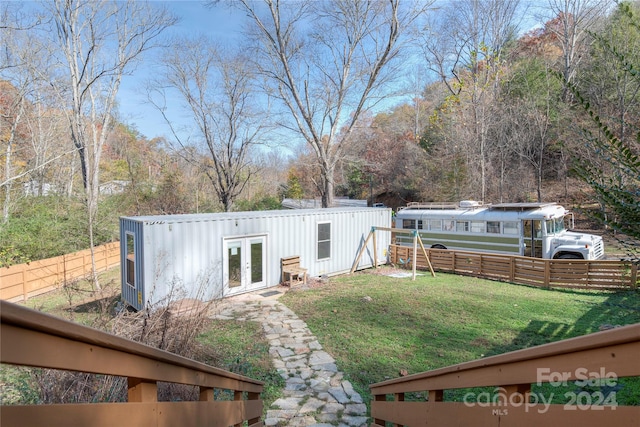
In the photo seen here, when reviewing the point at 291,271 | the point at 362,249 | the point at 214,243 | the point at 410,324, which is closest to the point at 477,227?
the point at 362,249

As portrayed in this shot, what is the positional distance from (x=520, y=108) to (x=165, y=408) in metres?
24.7

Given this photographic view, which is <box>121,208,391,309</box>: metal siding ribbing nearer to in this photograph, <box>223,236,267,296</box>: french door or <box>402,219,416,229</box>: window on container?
<box>223,236,267,296</box>: french door

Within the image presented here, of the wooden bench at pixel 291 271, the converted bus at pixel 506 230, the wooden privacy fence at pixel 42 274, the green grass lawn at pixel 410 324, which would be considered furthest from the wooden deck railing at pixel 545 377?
the converted bus at pixel 506 230

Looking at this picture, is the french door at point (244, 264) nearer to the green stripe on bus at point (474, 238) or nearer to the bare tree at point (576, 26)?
the green stripe on bus at point (474, 238)

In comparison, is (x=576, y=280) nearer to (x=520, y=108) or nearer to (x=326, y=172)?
(x=326, y=172)

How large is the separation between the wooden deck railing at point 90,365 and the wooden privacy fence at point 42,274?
416 inches

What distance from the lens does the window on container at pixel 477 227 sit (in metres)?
13.8

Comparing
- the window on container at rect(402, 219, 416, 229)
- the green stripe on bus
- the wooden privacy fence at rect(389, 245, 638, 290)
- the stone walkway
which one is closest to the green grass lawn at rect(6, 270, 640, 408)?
the stone walkway

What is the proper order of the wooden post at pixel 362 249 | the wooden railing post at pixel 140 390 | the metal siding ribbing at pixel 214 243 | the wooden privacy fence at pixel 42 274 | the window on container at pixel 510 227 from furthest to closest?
the wooden post at pixel 362 249 → the window on container at pixel 510 227 → the wooden privacy fence at pixel 42 274 → the metal siding ribbing at pixel 214 243 → the wooden railing post at pixel 140 390

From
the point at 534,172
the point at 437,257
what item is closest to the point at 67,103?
the point at 437,257

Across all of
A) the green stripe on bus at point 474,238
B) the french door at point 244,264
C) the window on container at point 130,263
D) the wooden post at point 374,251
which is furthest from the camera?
the wooden post at point 374,251

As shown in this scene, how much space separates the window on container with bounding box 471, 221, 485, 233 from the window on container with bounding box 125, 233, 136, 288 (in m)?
12.3

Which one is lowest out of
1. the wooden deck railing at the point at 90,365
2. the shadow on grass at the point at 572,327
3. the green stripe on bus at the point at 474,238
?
the shadow on grass at the point at 572,327

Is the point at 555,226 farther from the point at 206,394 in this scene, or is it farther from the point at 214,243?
the point at 206,394
